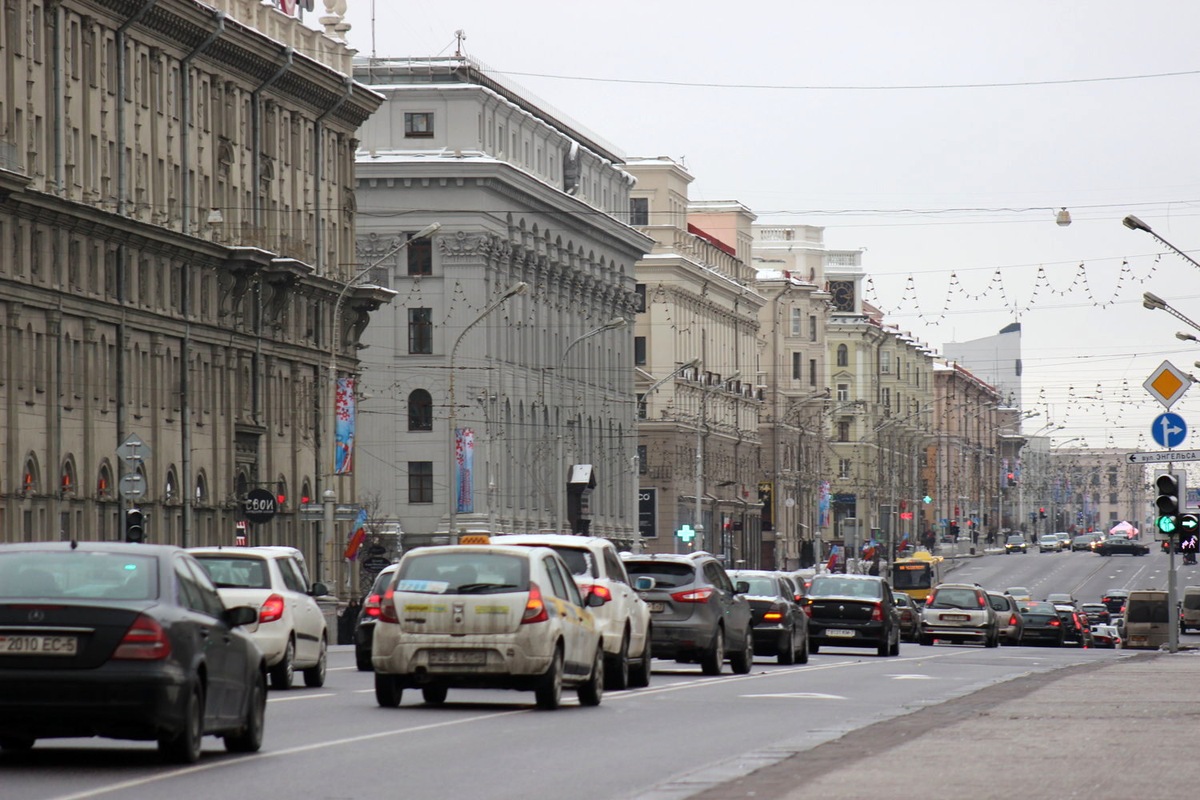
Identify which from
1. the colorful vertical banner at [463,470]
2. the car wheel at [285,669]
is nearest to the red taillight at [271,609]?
the car wheel at [285,669]

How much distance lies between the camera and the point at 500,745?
60.1ft

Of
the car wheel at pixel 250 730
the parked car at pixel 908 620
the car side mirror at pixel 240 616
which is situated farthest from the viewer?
the parked car at pixel 908 620

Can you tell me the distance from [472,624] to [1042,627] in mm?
46449

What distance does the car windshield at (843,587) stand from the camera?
46.0 metres

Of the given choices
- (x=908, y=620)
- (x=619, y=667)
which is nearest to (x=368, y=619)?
(x=619, y=667)

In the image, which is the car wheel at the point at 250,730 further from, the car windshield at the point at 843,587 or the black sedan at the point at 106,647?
the car windshield at the point at 843,587

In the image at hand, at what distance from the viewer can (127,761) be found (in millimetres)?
16312

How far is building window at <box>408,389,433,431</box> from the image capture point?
92062mm

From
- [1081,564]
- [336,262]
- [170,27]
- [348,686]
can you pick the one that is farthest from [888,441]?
[348,686]

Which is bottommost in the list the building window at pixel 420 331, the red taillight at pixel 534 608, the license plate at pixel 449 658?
the license plate at pixel 449 658

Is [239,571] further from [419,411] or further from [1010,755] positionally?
[419,411]

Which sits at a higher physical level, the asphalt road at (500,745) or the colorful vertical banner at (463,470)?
the colorful vertical banner at (463,470)

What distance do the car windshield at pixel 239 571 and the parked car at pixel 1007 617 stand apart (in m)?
34.5

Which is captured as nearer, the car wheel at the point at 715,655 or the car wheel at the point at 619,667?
the car wheel at the point at 619,667
